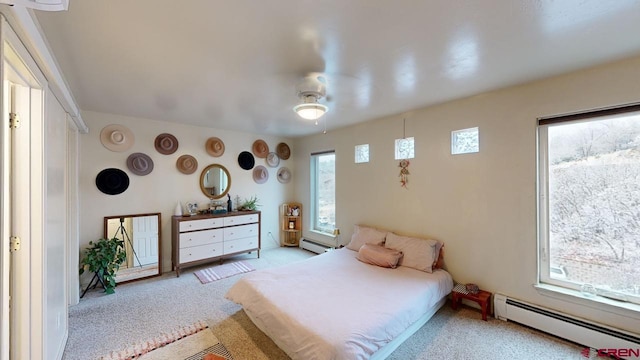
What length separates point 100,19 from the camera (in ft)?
4.73

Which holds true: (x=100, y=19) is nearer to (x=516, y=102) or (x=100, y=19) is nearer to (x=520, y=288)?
(x=516, y=102)

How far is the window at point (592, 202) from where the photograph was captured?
202cm

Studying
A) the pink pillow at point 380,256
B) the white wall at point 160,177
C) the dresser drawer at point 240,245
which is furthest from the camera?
the dresser drawer at point 240,245

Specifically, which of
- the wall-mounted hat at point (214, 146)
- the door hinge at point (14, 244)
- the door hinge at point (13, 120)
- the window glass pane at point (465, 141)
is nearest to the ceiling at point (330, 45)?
the window glass pane at point (465, 141)

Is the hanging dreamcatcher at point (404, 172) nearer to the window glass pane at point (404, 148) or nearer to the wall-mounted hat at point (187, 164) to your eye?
the window glass pane at point (404, 148)

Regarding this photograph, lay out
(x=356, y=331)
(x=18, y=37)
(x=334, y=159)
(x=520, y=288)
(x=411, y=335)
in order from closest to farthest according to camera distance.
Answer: (x=18, y=37), (x=356, y=331), (x=411, y=335), (x=520, y=288), (x=334, y=159)

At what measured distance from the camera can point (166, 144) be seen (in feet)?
12.9

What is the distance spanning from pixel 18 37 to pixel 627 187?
4111 millimetres

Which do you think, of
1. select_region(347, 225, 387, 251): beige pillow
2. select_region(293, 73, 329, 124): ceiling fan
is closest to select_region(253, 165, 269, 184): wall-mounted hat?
select_region(347, 225, 387, 251): beige pillow

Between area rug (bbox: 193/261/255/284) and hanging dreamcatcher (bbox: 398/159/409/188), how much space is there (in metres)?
2.74

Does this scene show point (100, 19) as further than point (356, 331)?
No

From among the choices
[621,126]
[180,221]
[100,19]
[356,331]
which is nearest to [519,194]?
[621,126]

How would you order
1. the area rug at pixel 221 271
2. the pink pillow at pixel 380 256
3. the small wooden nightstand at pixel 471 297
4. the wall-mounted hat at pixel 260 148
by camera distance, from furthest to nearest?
the wall-mounted hat at pixel 260 148, the area rug at pixel 221 271, the pink pillow at pixel 380 256, the small wooden nightstand at pixel 471 297

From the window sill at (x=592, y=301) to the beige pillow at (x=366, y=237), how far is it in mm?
1673
